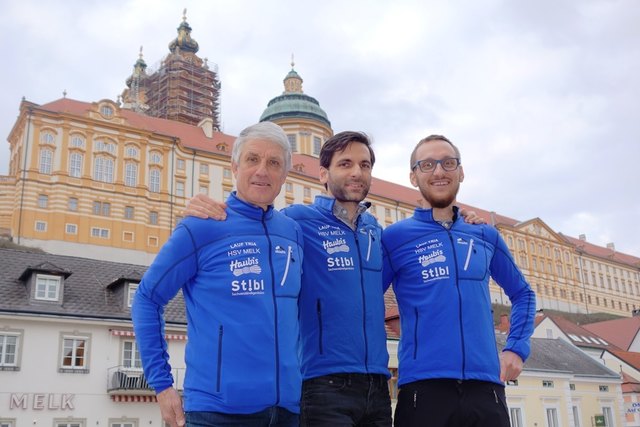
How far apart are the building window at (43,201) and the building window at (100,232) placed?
381 cm

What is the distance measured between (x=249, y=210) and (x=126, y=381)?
1739 centimetres

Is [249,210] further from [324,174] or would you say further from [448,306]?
[448,306]

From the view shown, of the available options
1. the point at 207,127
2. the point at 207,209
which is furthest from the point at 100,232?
the point at 207,209

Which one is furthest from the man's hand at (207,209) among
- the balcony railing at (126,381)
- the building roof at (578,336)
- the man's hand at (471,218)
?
the building roof at (578,336)

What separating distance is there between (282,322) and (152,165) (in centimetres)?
5401

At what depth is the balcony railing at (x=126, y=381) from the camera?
19.5 m

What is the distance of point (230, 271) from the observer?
11.5 feet

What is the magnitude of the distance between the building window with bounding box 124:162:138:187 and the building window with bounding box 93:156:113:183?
129 centimetres

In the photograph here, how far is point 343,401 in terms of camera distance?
3.73m

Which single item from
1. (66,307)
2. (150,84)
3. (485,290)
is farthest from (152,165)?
(485,290)

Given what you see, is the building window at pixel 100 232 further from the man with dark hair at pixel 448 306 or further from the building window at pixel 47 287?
the man with dark hair at pixel 448 306

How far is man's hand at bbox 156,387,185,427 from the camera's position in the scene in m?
3.33

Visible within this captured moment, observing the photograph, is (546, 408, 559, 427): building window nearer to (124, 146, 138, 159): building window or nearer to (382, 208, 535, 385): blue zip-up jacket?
(382, 208, 535, 385): blue zip-up jacket

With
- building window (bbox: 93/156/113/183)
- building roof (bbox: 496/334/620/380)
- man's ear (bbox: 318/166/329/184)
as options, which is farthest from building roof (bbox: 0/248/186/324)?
building window (bbox: 93/156/113/183)
